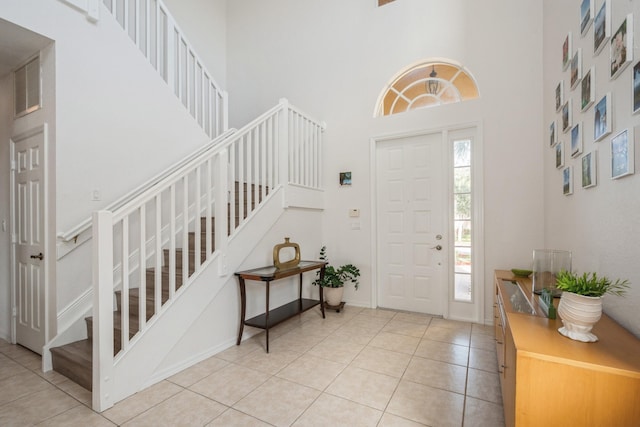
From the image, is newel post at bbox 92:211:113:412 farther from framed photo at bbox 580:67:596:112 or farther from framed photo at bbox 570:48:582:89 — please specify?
framed photo at bbox 570:48:582:89

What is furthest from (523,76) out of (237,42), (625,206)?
(237,42)

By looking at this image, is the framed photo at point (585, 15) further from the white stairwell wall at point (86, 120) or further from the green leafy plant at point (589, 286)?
the white stairwell wall at point (86, 120)

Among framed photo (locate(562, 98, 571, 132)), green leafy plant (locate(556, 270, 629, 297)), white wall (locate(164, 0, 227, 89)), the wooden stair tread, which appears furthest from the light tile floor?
white wall (locate(164, 0, 227, 89))

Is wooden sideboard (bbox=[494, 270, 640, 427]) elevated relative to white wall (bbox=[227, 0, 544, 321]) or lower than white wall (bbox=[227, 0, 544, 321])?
lower

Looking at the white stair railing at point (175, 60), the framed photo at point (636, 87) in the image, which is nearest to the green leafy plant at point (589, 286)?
the framed photo at point (636, 87)

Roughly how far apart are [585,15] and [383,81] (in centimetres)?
238

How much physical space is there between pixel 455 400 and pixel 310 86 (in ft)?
13.9

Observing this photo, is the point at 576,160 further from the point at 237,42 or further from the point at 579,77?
the point at 237,42

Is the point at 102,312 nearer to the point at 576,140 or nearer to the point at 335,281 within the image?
the point at 335,281

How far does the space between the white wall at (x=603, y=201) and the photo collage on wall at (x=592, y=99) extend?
2 centimetres

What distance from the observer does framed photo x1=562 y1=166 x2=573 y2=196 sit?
7.24 ft

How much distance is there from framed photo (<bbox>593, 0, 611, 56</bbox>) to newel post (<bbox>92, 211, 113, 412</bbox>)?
3.05 metres

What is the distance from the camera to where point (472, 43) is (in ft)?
11.6

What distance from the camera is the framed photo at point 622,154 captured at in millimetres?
1340
